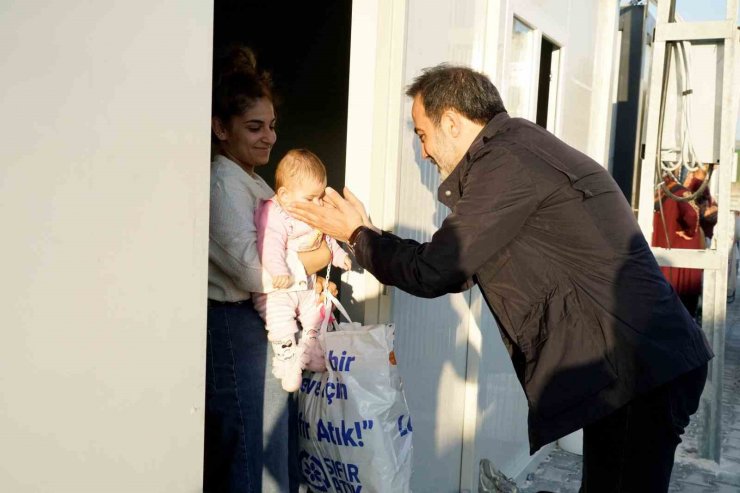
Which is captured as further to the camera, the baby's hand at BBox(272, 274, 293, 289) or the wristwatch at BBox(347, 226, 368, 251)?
the wristwatch at BBox(347, 226, 368, 251)

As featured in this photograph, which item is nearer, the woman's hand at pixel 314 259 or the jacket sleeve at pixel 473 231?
the jacket sleeve at pixel 473 231

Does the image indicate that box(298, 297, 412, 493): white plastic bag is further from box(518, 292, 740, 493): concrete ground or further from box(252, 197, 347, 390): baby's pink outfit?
box(518, 292, 740, 493): concrete ground

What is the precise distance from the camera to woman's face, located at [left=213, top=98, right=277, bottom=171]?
2273 mm

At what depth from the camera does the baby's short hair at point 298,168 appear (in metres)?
2.21

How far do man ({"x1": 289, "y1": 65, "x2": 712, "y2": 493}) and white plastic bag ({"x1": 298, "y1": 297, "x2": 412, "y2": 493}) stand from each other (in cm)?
27

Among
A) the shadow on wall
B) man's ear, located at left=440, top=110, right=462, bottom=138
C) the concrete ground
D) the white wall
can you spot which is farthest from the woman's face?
the concrete ground

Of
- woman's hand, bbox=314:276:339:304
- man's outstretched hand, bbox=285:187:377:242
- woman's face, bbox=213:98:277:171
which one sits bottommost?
woman's hand, bbox=314:276:339:304

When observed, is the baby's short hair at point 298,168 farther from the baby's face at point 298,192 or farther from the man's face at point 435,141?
the man's face at point 435,141

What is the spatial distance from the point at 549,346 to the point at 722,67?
3545 millimetres

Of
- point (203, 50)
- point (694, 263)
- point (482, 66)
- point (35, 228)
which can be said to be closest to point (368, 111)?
point (482, 66)

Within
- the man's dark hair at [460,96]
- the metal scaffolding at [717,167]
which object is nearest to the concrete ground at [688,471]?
the metal scaffolding at [717,167]

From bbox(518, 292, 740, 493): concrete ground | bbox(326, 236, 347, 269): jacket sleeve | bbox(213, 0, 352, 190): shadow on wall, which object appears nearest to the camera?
bbox(326, 236, 347, 269): jacket sleeve

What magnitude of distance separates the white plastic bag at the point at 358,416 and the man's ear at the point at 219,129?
2.36ft

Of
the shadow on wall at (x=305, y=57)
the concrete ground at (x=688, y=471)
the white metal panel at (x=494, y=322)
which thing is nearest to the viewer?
the white metal panel at (x=494, y=322)
